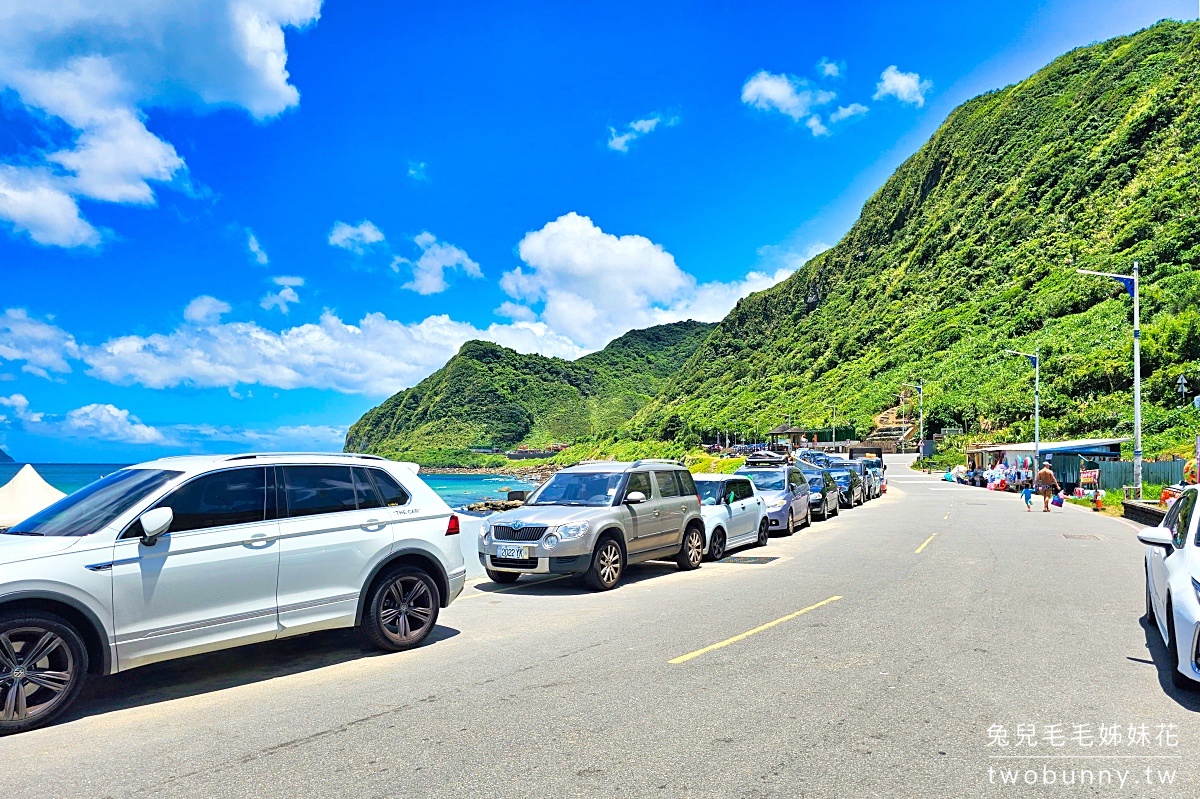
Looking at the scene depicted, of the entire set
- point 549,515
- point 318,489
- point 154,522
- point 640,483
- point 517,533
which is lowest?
point 517,533

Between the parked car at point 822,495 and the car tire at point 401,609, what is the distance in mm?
17291

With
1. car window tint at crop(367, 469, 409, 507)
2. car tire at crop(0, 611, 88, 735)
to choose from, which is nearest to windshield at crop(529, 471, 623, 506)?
car window tint at crop(367, 469, 409, 507)

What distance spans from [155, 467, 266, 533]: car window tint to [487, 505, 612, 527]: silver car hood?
188 inches

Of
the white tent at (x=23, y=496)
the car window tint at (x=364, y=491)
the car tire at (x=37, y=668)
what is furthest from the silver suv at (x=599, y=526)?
the white tent at (x=23, y=496)

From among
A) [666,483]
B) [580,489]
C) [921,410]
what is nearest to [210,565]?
[580,489]

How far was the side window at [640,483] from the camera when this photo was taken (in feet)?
40.3

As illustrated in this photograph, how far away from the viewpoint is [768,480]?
20938 millimetres

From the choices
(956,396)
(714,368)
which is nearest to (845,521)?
(956,396)

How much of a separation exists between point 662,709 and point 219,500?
3.82 m

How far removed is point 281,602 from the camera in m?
6.72

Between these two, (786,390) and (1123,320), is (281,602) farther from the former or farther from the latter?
(786,390)

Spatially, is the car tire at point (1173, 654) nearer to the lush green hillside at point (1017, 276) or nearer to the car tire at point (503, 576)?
the car tire at point (503, 576)

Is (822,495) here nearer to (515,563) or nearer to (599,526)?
(599,526)

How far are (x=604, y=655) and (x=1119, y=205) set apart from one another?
12082 centimetres
